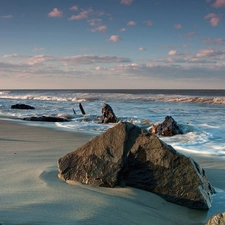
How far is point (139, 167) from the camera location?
3811 mm

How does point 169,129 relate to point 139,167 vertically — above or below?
below

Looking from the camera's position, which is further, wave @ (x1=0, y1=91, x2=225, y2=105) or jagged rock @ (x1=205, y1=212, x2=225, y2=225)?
wave @ (x1=0, y1=91, x2=225, y2=105)

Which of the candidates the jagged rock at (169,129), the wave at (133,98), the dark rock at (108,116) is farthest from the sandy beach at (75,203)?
the wave at (133,98)

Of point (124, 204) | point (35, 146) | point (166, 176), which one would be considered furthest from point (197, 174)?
point (35, 146)

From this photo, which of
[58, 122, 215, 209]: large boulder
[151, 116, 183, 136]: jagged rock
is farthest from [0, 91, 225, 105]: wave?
[58, 122, 215, 209]: large boulder

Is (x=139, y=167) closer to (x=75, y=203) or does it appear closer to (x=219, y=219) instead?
(x=75, y=203)

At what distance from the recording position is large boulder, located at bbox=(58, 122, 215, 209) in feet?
11.9

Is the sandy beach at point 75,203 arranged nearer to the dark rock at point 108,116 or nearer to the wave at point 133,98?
the dark rock at point 108,116

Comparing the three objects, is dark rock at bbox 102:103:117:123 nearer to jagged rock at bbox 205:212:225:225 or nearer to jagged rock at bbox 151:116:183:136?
jagged rock at bbox 151:116:183:136

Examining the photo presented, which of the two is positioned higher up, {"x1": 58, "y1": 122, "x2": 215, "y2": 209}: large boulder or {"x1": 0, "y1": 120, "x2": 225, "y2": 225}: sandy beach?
{"x1": 58, "y1": 122, "x2": 215, "y2": 209}: large boulder

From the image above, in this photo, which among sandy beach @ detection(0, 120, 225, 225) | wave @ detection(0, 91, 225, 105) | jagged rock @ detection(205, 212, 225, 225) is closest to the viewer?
jagged rock @ detection(205, 212, 225, 225)

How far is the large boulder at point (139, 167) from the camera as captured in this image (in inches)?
143

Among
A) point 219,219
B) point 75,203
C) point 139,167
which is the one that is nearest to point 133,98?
point 139,167

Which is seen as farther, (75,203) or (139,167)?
(139,167)
